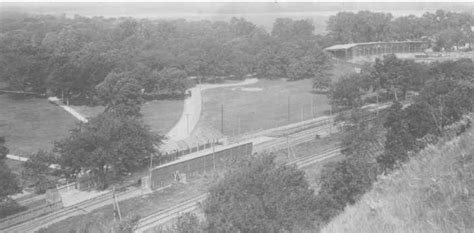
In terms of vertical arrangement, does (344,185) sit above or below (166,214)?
above

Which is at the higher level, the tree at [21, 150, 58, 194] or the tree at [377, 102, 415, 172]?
the tree at [377, 102, 415, 172]

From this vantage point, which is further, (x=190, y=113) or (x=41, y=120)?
(x=190, y=113)

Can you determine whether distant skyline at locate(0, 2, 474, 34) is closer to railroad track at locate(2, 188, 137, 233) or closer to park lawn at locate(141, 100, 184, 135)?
park lawn at locate(141, 100, 184, 135)

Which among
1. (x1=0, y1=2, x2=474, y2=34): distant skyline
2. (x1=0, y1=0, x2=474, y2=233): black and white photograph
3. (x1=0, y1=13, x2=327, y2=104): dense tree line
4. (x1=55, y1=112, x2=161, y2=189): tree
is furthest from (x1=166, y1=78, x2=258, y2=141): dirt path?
(x1=0, y1=2, x2=474, y2=34): distant skyline

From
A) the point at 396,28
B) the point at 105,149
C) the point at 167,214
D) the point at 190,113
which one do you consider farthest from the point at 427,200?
the point at 396,28

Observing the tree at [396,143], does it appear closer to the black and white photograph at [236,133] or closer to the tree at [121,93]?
the black and white photograph at [236,133]

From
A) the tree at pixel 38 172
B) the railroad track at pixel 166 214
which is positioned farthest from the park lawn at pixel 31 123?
the railroad track at pixel 166 214

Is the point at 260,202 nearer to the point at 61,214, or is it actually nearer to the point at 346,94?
the point at 61,214
